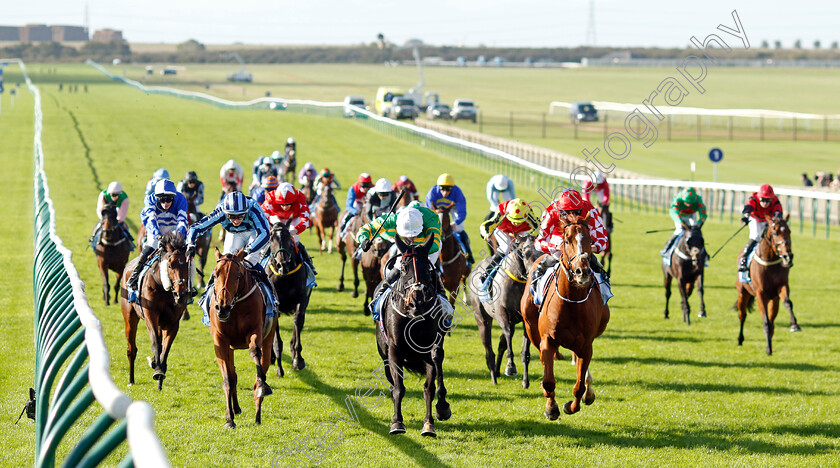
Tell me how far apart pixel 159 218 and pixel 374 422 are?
11.6 feet

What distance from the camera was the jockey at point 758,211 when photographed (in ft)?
42.5

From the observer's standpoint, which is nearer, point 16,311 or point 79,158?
point 16,311

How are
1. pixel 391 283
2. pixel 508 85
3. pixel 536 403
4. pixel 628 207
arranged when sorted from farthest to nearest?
pixel 508 85
pixel 628 207
pixel 536 403
pixel 391 283

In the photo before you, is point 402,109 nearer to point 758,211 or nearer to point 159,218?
point 758,211

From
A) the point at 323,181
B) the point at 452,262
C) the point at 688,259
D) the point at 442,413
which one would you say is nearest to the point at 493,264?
the point at 452,262

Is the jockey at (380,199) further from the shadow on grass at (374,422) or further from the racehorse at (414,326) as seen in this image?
the racehorse at (414,326)

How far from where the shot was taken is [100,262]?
46.6 feet

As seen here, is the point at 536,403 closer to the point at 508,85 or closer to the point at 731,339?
the point at 731,339

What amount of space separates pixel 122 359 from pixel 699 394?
720cm

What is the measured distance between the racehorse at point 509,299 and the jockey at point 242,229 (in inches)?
111

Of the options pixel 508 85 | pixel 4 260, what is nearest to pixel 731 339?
pixel 4 260

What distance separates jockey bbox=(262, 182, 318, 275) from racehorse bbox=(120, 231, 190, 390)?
1778 mm

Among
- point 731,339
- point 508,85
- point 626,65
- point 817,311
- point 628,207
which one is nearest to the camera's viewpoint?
point 731,339

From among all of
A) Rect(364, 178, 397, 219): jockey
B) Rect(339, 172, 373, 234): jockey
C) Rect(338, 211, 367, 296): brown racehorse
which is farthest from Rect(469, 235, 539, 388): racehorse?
Rect(339, 172, 373, 234): jockey
